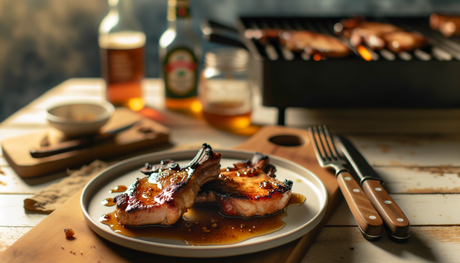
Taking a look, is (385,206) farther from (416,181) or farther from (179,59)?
(179,59)

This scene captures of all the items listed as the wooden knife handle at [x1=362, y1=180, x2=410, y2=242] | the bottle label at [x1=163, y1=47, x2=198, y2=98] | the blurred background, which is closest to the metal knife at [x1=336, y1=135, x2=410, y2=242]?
the wooden knife handle at [x1=362, y1=180, x2=410, y2=242]

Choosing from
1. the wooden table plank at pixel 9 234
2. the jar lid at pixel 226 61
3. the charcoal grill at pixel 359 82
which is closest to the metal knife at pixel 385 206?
the charcoal grill at pixel 359 82

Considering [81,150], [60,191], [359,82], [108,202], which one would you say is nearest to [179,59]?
[81,150]

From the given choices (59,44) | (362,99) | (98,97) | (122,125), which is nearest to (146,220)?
(122,125)

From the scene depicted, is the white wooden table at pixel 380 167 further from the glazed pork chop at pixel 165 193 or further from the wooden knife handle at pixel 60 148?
the glazed pork chop at pixel 165 193

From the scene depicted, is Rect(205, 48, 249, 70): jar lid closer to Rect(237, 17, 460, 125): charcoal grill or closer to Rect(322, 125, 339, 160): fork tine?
Rect(237, 17, 460, 125): charcoal grill

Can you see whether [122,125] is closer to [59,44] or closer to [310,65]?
[310,65]
